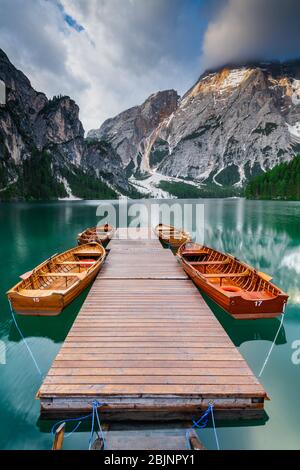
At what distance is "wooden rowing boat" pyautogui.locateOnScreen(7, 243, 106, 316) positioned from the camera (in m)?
10.6

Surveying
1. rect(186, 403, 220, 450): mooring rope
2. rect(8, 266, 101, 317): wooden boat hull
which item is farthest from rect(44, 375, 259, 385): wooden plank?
rect(8, 266, 101, 317): wooden boat hull

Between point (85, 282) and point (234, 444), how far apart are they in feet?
30.8

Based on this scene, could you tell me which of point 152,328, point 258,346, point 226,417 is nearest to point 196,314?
point 152,328

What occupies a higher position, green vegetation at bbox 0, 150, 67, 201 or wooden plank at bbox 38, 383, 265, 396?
green vegetation at bbox 0, 150, 67, 201

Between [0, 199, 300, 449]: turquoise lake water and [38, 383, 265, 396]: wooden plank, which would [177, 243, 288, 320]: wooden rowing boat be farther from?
[38, 383, 265, 396]: wooden plank

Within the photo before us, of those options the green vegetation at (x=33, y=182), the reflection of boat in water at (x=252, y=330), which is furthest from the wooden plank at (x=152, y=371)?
the green vegetation at (x=33, y=182)

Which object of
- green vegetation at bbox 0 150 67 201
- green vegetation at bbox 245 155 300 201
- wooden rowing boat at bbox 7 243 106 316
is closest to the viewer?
wooden rowing boat at bbox 7 243 106 316

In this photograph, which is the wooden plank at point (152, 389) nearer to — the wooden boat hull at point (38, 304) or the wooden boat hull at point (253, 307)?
the wooden boat hull at point (253, 307)

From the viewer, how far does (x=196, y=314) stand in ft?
32.5

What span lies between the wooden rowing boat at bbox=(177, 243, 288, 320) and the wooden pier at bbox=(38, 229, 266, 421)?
1.13 metres

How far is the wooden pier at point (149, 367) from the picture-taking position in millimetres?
5926

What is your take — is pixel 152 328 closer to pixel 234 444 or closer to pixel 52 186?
pixel 234 444

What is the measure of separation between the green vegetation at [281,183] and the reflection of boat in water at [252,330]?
11518 cm

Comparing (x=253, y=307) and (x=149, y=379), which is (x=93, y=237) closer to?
(x=253, y=307)
